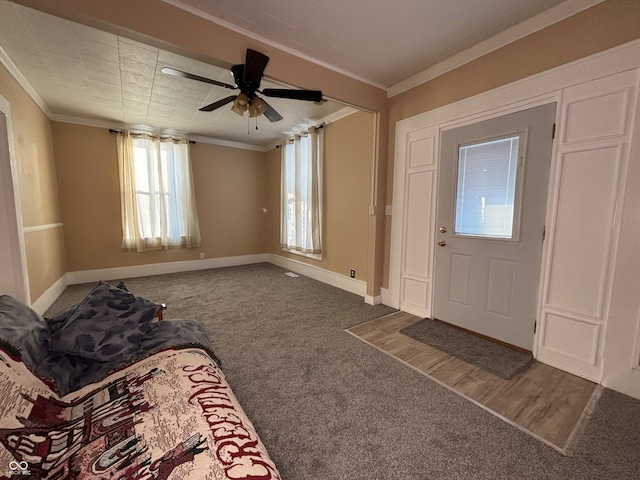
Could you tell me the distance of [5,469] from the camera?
795 mm

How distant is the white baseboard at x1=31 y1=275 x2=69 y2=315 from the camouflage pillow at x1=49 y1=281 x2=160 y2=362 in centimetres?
222

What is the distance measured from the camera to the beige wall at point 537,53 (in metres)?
1.81

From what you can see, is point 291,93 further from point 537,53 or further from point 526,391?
point 526,391

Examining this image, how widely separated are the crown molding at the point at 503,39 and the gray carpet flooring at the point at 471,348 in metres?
2.65

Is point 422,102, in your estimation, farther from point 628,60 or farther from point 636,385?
point 636,385

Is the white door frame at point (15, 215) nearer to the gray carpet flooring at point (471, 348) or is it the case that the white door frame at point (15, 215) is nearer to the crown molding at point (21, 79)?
the crown molding at point (21, 79)

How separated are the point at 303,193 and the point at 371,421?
3858mm

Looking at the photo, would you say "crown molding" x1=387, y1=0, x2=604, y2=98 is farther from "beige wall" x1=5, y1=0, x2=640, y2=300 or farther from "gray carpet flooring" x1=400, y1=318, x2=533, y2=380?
"gray carpet flooring" x1=400, y1=318, x2=533, y2=380

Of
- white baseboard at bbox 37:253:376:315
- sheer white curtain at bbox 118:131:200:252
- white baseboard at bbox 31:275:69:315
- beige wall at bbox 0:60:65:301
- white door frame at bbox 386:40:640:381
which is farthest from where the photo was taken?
sheer white curtain at bbox 118:131:200:252

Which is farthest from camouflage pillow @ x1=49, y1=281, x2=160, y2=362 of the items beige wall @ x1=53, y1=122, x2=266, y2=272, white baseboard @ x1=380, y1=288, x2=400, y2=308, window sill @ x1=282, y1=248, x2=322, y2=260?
beige wall @ x1=53, y1=122, x2=266, y2=272

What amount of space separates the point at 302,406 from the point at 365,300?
2067 millimetres

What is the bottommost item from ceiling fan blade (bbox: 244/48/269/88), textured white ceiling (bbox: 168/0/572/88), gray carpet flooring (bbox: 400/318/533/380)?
gray carpet flooring (bbox: 400/318/533/380)

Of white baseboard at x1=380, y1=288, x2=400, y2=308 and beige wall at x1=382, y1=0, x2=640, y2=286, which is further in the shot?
white baseboard at x1=380, y1=288, x2=400, y2=308

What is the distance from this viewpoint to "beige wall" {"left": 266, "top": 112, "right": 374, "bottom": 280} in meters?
3.79
